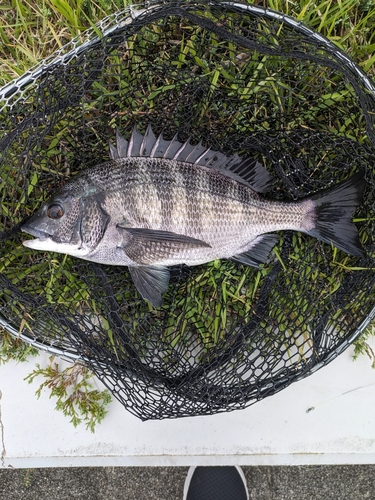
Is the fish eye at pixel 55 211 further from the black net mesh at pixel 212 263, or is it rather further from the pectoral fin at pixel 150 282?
the pectoral fin at pixel 150 282

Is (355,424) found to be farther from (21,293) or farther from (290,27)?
(290,27)

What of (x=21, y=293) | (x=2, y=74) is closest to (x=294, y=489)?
(x=21, y=293)

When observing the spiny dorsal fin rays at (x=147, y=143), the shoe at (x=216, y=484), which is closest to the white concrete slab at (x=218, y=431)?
the shoe at (x=216, y=484)

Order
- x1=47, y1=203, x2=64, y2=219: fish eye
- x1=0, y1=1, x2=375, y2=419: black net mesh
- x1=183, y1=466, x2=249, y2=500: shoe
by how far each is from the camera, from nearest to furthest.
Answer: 1. x1=47, y1=203, x2=64, y2=219: fish eye
2. x1=0, y1=1, x2=375, y2=419: black net mesh
3. x1=183, y1=466, x2=249, y2=500: shoe

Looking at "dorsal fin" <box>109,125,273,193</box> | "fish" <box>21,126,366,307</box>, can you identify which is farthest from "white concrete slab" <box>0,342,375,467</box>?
"dorsal fin" <box>109,125,273,193</box>

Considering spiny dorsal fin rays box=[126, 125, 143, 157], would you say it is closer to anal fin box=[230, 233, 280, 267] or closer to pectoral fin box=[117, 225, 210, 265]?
pectoral fin box=[117, 225, 210, 265]

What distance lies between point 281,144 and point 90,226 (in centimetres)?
105

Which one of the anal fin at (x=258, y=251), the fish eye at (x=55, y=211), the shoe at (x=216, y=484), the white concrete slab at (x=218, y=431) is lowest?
the shoe at (x=216, y=484)

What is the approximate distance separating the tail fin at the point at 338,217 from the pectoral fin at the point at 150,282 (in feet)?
Result: 2.67

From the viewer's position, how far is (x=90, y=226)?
76.5 inches

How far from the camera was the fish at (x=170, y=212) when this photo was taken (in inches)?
76.7

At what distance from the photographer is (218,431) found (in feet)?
7.59

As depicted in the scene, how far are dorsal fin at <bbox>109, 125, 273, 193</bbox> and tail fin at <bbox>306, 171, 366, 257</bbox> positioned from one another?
Result: 29 centimetres

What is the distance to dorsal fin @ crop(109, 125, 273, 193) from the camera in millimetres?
1986
